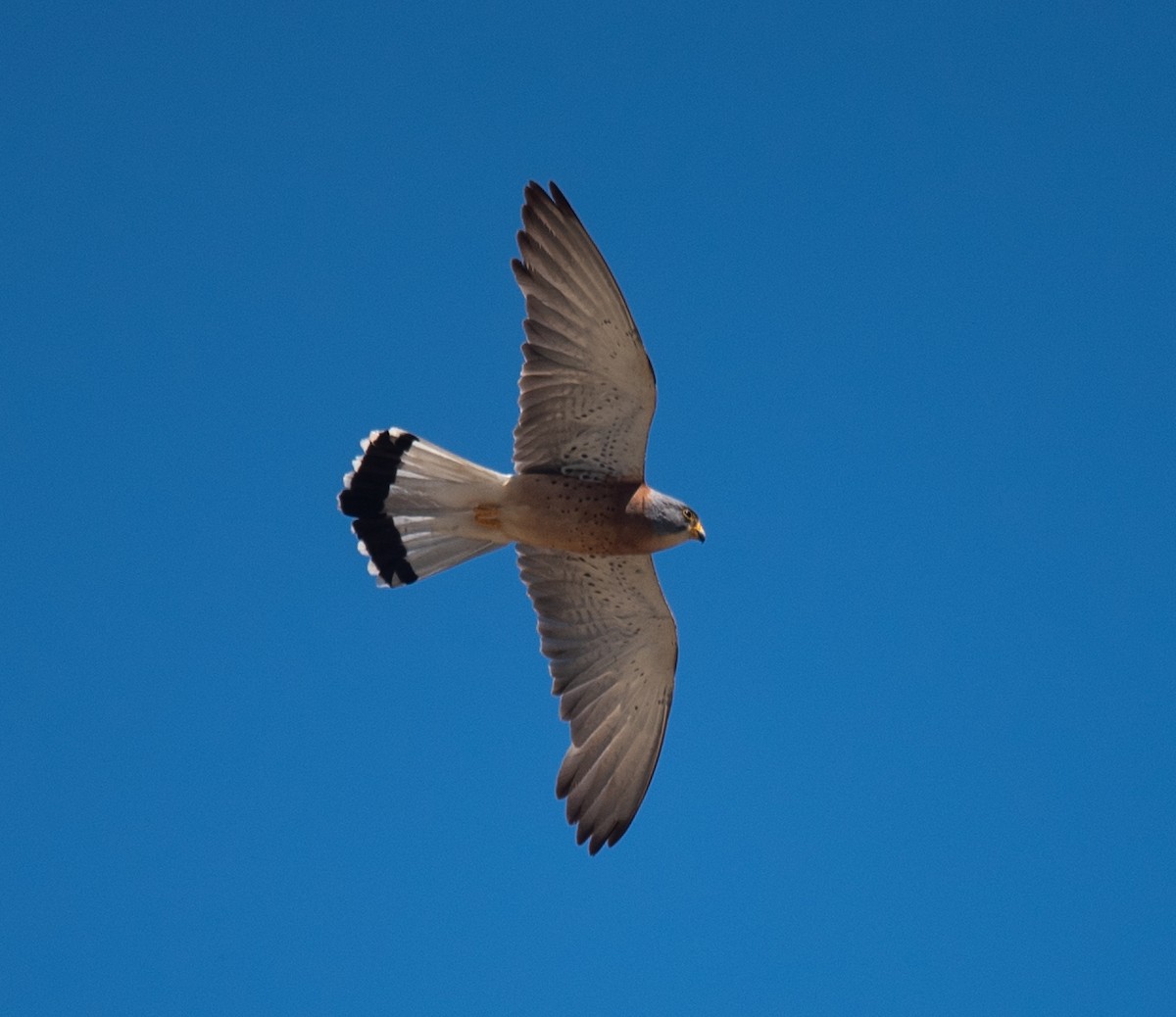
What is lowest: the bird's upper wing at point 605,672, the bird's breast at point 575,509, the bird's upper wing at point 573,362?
the bird's upper wing at point 605,672

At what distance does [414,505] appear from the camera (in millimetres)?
8570

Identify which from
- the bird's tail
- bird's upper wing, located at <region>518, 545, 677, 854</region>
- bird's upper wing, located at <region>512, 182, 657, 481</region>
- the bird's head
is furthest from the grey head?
the bird's tail

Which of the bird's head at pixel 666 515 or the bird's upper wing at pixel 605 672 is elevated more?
the bird's head at pixel 666 515

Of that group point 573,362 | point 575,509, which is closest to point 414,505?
point 575,509

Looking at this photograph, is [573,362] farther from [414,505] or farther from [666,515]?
[414,505]

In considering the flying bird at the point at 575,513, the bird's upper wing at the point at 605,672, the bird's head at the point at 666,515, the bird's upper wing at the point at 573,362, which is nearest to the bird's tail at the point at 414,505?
the flying bird at the point at 575,513

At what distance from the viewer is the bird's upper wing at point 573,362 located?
7852 millimetres

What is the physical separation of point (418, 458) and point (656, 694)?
196 centimetres

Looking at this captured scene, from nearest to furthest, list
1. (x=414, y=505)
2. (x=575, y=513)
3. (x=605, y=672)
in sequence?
(x=575, y=513) < (x=414, y=505) < (x=605, y=672)

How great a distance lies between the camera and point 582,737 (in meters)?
9.05

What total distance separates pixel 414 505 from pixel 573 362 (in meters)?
1.22

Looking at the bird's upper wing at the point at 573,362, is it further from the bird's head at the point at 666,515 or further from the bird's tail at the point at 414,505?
the bird's tail at the point at 414,505

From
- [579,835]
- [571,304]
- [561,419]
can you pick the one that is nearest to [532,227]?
[571,304]

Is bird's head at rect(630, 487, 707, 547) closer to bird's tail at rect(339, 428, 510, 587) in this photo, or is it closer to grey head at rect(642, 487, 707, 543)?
grey head at rect(642, 487, 707, 543)
